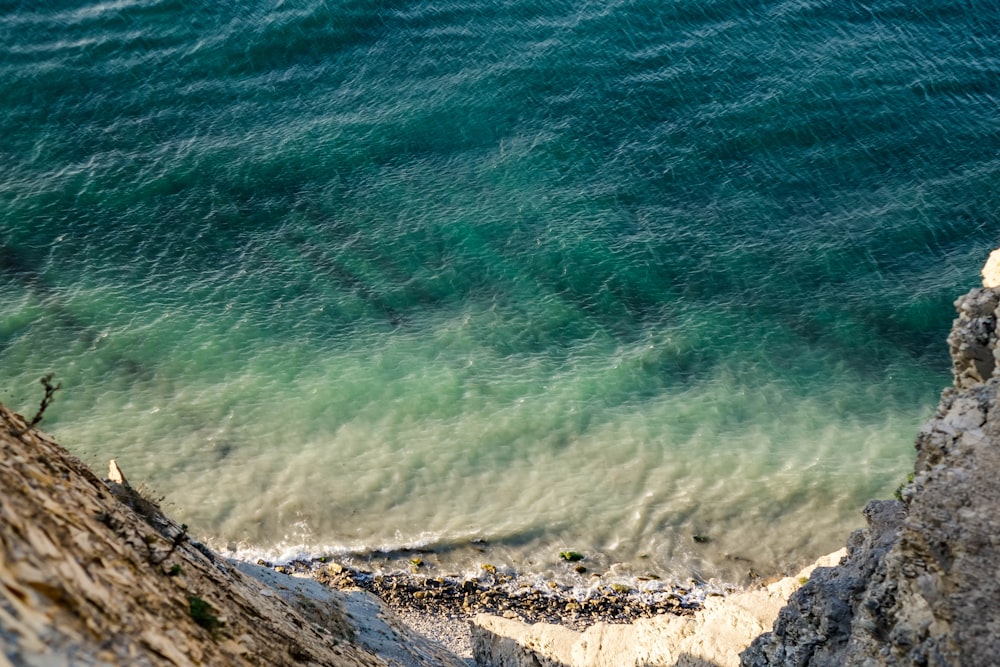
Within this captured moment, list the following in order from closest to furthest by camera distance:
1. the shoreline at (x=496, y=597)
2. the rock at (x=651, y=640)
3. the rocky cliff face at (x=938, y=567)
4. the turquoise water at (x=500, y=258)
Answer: the rocky cliff face at (x=938, y=567) < the rock at (x=651, y=640) < the shoreline at (x=496, y=597) < the turquoise water at (x=500, y=258)

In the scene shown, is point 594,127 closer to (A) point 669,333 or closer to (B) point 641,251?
(B) point 641,251

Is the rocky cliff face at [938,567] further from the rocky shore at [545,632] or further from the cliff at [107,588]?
the cliff at [107,588]

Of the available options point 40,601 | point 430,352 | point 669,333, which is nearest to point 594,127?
point 669,333

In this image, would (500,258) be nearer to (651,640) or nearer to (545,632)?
(545,632)

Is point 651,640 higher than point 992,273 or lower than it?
lower

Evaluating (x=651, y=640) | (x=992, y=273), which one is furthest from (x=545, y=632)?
(x=992, y=273)

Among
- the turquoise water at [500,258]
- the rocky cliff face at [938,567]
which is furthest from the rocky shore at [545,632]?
the turquoise water at [500,258]

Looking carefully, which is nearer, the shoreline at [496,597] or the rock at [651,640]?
the rock at [651,640]
